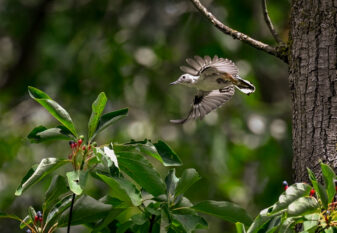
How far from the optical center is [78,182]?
178cm

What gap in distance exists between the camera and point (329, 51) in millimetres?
2021

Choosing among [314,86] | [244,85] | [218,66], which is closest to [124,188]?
[314,86]

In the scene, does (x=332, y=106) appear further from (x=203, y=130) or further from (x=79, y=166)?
(x=203, y=130)

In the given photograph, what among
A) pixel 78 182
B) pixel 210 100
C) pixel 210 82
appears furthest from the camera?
pixel 210 100

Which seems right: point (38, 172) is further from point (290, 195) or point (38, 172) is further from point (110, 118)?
point (290, 195)

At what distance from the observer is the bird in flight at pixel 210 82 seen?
2633 mm

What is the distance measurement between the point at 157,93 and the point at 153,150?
187 inches

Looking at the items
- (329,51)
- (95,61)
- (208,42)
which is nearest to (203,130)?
(208,42)

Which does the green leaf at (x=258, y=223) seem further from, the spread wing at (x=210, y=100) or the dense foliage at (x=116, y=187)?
the spread wing at (x=210, y=100)

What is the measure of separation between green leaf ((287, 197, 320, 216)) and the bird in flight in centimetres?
104

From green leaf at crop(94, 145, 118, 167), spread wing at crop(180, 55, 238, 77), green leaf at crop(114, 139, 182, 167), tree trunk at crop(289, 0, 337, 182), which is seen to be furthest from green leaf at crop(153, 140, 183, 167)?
spread wing at crop(180, 55, 238, 77)

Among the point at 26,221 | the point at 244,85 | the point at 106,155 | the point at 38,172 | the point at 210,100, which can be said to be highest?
the point at 244,85

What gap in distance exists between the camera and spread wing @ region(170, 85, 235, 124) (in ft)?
9.52

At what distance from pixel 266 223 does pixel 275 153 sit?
4292 millimetres
